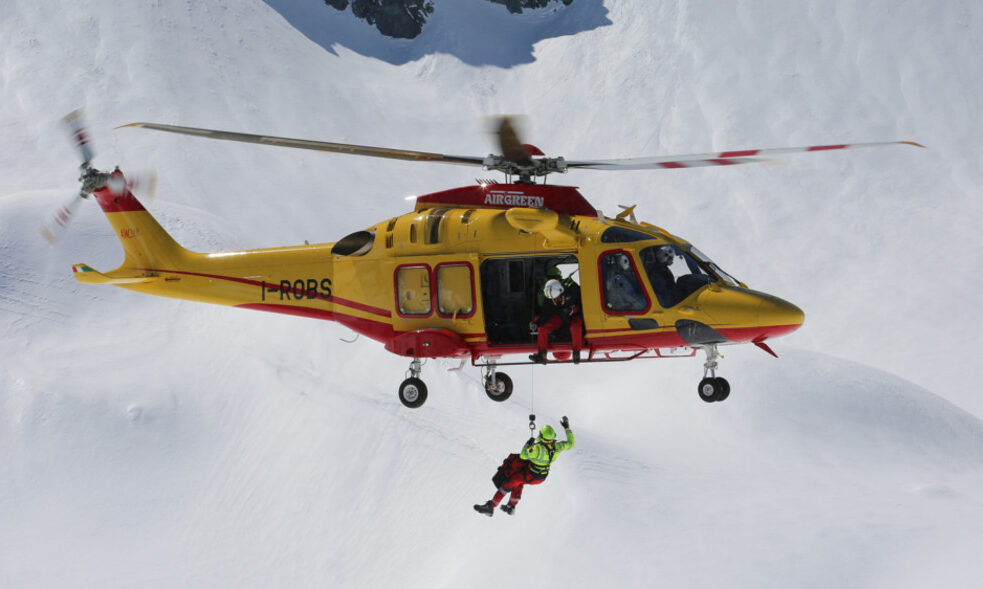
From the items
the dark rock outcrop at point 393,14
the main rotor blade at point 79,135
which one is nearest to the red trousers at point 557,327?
the main rotor blade at point 79,135

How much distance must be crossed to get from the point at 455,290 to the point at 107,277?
5995mm

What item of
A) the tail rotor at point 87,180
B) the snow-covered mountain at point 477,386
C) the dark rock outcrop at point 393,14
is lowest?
the snow-covered mountain at point 477,386

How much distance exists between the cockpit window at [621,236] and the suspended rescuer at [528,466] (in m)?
3.25

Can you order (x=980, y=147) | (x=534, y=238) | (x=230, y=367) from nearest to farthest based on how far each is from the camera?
(x=534, y=238) → (x=230, y=367) → (x=980, y=147)

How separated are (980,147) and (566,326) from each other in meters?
38.5

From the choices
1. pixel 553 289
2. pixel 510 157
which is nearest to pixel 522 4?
pixel 510 157

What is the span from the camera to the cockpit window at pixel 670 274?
1288cm

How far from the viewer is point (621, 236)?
12992 millimetres

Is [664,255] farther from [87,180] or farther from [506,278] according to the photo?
[87,180]

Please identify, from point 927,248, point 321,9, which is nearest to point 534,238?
point 927,248

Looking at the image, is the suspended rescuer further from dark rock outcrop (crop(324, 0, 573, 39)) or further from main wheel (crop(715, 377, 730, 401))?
dark rock outcrop (crop(324, 0, 573, 39))

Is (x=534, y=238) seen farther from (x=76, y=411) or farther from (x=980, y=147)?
(x=980, y=147)

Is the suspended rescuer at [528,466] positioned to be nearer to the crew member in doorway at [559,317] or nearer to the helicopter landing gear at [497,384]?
the helicopter landing gear at [497,384]

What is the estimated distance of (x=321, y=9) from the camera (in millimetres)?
58594
